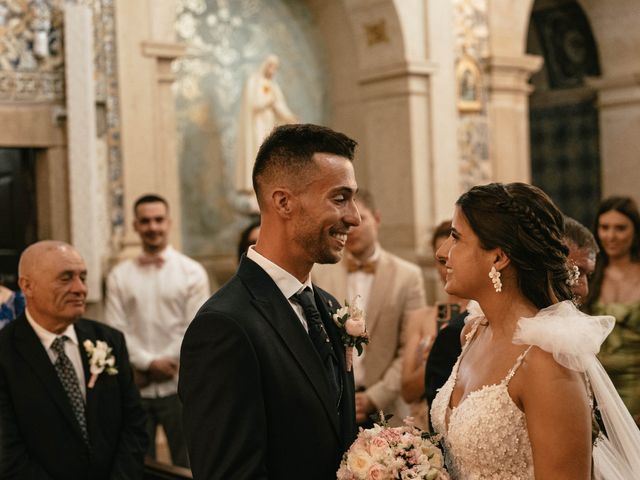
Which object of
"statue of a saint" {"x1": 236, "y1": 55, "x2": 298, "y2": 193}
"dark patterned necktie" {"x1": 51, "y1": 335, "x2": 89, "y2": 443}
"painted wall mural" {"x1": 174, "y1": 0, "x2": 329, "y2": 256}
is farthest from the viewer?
"painted wall mural" {"x1": 174, "y1": 0, "x2": 329, "y2": 256}

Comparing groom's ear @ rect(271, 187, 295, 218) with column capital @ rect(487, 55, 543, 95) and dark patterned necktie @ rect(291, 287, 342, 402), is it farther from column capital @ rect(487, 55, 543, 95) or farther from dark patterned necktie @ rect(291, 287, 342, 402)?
column capital @ rect(487, 55, 543, 95)

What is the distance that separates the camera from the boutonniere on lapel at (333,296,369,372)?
2635 millimetres

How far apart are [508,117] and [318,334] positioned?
25.9 ft

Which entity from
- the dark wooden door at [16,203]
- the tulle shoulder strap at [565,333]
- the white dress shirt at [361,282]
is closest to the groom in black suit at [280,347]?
the tulle shoulder strap at [565,333]

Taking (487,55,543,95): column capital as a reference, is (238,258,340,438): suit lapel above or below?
below

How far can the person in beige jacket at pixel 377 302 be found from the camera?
474cm

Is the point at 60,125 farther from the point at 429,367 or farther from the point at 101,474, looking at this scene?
the point at 429,367

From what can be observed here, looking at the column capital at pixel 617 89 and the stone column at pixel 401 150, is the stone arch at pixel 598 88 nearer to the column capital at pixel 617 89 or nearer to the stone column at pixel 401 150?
the column capital at pixel 617 89

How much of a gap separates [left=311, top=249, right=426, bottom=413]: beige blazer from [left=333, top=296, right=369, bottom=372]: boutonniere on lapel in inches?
81.2

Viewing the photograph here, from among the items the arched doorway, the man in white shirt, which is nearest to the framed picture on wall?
the arched doorway

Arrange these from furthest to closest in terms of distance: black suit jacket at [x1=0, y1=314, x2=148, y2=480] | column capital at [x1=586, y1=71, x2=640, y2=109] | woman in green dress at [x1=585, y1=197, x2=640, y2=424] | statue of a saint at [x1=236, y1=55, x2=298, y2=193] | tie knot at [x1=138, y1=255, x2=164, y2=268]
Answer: column capital at [x1=586, y1=71, x2=640, y2=109] → statue of a saint at [x1=236, y1=55, x2=298, y2=193] → tie knot at [x1=138, y1=255, x2=164, y2=268] → woman in green dress at [x1=585, y1=197, x2=640, y2=424] → black suit jacket at [x1=0, y1=314, x2=148, y2=480]

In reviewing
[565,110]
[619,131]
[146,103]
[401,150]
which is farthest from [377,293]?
[565,110]

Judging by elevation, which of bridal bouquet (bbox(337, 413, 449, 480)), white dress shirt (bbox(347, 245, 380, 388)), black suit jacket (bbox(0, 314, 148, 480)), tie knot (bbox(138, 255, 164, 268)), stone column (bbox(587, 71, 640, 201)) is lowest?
black suit jacket (bbox(0, 314, 148, 480))

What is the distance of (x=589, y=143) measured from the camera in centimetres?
1163
